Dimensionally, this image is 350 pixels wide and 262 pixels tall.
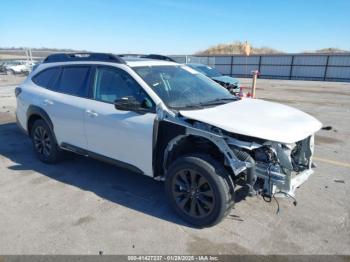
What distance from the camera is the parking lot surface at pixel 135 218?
125 inches

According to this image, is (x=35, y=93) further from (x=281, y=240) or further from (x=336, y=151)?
(x=336, y=151)

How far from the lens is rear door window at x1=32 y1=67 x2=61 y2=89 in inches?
207

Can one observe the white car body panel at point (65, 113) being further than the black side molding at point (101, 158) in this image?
Yes

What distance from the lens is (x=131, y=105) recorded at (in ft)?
12.4

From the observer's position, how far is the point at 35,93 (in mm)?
5414

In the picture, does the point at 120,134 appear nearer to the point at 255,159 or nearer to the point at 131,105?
the point at 131,105

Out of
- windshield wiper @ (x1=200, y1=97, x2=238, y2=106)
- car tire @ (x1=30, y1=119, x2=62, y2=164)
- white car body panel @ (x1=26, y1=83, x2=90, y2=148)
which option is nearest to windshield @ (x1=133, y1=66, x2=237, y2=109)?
windshield wiper @ (x1=200, y1=97, x2=238, y2=106)

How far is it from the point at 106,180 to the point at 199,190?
1.87 metres

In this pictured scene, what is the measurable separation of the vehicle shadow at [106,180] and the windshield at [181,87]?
1.33 metres

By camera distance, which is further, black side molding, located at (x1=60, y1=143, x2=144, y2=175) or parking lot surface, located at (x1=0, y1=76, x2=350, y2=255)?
black side molding, located at (x1=60, y1=143, x2=144, y2=175)

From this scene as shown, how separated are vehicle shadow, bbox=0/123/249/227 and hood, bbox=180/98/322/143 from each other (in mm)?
1161

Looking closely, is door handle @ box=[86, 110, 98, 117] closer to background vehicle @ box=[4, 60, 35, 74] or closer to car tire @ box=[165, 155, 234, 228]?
car tire @ box=[165, 155, 234, 228]

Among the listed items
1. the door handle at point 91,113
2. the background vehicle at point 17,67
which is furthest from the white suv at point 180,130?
the background vehicle at point 17,67

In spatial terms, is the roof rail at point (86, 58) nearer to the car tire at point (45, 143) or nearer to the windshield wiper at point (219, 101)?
the car tire at point (45, 143)
